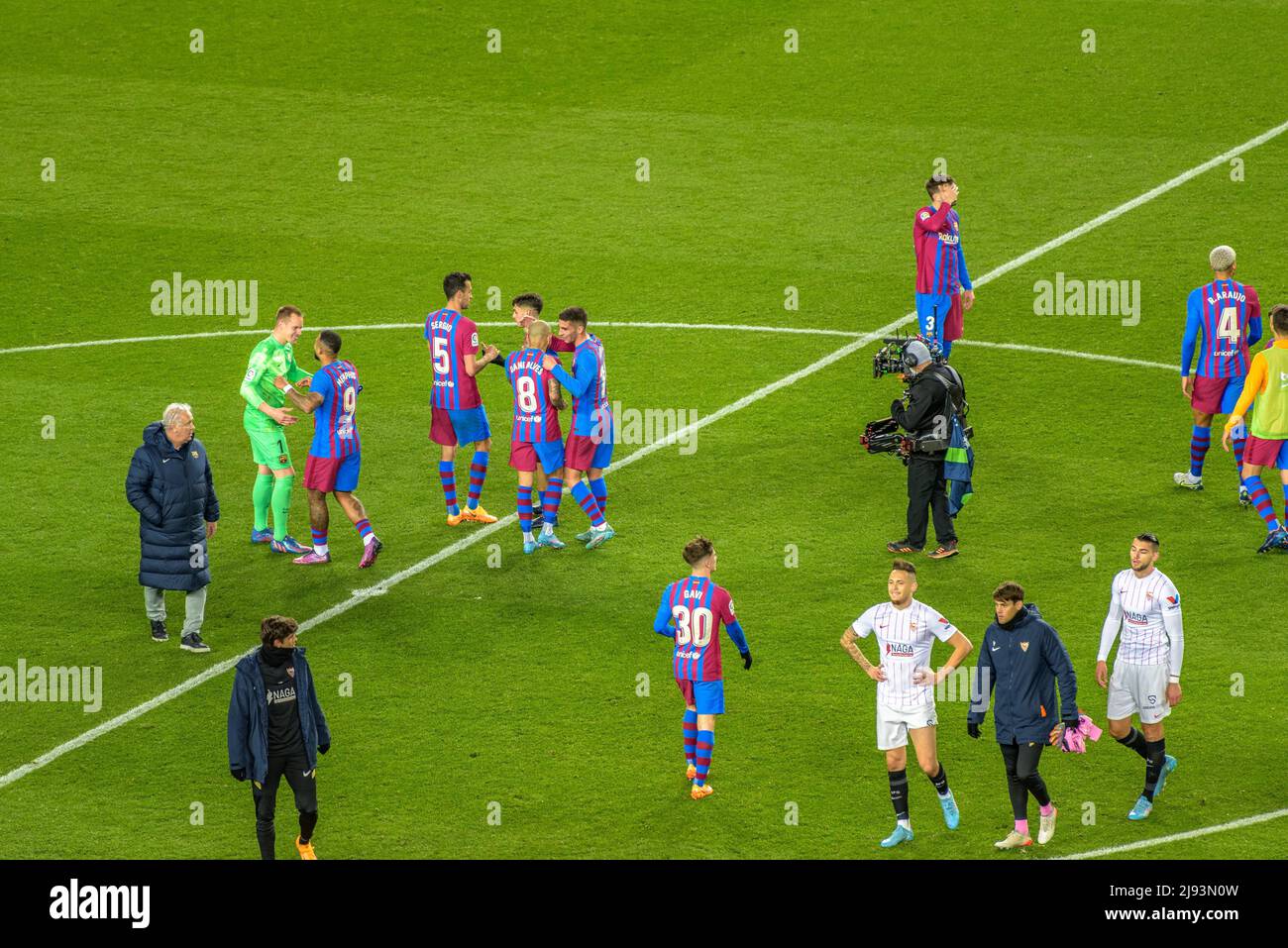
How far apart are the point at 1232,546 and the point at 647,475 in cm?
603

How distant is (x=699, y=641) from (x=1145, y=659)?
328 centimetres

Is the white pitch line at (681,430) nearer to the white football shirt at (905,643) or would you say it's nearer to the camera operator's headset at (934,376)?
the camera operator's headset at (934,376)

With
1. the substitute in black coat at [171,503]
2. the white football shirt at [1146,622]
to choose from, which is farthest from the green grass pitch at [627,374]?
the white football shirt at [1146,622]

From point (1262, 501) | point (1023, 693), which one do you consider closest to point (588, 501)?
point (1023, 693)

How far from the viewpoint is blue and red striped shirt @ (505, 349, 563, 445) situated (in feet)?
61.2

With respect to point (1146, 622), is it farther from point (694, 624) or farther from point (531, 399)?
point (531, 399)

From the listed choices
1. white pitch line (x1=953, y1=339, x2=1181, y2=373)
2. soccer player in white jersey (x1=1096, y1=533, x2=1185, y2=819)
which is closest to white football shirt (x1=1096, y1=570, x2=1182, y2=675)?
soccer player in white jersey (x1=1096, y1=533, x2=1185, y2=819)

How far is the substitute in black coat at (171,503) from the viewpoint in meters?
17.0

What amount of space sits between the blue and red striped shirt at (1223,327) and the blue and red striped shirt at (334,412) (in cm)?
832

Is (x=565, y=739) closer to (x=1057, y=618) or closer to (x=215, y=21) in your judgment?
(x=1057, y=618)

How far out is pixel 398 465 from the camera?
21469 mm

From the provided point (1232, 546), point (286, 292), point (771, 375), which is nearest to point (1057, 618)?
point (1232, 546)

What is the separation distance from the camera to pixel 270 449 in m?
19.0
